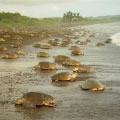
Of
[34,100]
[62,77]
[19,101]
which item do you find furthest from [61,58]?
[34,100]

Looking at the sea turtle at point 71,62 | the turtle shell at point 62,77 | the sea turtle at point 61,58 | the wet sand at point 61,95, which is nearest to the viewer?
the wet sand at point 61,95

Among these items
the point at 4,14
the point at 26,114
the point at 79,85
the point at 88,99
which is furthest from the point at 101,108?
the point at 4,14

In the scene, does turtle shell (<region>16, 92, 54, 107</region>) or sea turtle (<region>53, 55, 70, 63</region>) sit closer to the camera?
turtle shell (<region>16, 92, 54, 107</region>)

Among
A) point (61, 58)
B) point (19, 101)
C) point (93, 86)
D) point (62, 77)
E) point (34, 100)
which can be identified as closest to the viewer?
point (34, 100)

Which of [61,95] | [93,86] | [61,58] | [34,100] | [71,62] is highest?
[34,100]

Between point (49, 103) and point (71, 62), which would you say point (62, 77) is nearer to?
point (49, 103)

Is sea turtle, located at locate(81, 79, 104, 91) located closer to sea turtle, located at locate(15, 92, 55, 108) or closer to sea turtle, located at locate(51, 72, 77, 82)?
sea turtle, located at locate(51, 72, 77, 82)

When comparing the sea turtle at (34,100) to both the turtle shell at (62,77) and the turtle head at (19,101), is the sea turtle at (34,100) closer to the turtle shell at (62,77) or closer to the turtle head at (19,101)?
the turtle head at (19,101)

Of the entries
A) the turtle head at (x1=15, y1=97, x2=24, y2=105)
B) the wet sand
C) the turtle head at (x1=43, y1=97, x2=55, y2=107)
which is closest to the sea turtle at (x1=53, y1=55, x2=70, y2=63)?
the wet sand

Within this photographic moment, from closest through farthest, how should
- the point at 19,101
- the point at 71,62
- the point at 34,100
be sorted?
the point at 34,100 < the point at 19,101 < the point at 71,62

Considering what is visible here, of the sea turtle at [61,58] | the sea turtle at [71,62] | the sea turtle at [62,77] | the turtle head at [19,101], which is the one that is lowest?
the sea turtle at [61,58]

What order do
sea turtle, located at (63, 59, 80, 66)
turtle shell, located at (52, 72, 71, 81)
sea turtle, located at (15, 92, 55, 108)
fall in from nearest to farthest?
sea turtle, located at (15, 92, 55, 108), turtle shell, located at (52, 72, 71, 81), sea turtle, located at (63, 59, 80, 66)

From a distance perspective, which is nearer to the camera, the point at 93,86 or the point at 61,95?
the point at 61,95

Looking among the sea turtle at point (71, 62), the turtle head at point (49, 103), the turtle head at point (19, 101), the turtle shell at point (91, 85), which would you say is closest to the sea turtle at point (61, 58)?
the sea turtle at point (71, 62)
